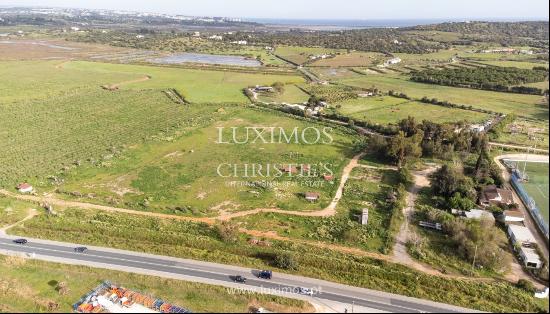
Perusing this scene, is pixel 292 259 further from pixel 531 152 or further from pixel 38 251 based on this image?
pixel 531 152

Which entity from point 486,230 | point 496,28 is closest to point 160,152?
point 486,230

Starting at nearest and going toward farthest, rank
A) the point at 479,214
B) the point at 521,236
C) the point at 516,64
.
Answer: the point at 521,236
the point at 479,214
the point at 516,64

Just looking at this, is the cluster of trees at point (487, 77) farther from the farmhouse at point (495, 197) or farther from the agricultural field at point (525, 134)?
the farmhouse at point (495, 197)

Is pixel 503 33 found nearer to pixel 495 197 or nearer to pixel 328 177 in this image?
pixel 495 197

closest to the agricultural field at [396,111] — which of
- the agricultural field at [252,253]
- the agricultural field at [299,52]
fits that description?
the agricultural field at [252,253]

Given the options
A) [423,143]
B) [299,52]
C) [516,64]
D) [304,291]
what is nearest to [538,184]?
[423,143]

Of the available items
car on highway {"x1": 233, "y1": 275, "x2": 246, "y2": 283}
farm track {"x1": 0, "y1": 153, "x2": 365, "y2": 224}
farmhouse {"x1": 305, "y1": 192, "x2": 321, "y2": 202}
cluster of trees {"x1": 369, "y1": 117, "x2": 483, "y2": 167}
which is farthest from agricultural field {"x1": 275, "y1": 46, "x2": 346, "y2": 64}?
car on highway {"x1": 233, "y1": 275, "x2": 246, "y2": 283}

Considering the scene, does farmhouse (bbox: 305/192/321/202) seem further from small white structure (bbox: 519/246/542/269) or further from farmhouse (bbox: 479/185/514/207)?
small white structure (bbox: 519/246/542/269)

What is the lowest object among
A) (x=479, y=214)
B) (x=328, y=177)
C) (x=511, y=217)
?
(x=479, y=214)
